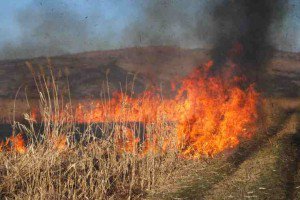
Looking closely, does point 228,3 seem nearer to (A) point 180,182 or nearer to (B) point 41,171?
(A) point 180,182

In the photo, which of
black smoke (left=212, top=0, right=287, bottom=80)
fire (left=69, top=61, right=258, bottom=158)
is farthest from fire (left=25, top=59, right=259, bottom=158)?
black smoke (left=212, top=0, right=287, bottom=80)

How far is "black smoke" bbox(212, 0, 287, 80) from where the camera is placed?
13.7 metres

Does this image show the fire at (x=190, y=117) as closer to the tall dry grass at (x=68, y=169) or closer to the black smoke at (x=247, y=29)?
the tall dry grass at (x=68, y=169)

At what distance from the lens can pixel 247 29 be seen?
1367 centimetres

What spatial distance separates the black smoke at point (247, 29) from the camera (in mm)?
13664

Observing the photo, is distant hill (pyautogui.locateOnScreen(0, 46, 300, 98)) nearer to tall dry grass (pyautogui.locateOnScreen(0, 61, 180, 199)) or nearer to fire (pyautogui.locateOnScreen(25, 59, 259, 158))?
fire (pyautogui.locateOnScreen(25, 59, 259, 158))

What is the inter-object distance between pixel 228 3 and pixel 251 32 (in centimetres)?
119

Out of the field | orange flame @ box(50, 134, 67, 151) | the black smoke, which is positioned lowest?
the field

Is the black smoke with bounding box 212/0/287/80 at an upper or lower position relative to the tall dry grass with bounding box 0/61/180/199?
upper

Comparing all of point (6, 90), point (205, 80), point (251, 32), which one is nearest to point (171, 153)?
point (205, 80)

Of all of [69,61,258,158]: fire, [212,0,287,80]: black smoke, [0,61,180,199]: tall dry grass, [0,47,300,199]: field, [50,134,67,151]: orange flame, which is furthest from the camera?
[212,0,287,80]: black smoke

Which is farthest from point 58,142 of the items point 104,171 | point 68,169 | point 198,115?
point 198,115

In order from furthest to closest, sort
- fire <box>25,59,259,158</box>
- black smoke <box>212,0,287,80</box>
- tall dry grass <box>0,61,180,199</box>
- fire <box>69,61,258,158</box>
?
black smoke <box>212,0,287,80</box>, fire <box>69,61,258,158</box>, fire <box>25,59,259,158</box>, tall dry grass <box>0,61,180,199</box>

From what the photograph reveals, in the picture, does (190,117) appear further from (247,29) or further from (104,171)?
(247,29)
